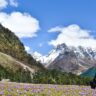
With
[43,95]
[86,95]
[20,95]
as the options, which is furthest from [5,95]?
[86,95]

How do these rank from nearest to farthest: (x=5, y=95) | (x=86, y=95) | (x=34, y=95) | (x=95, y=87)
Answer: (x=5, y=95) → (x=34, y=95) → (x=86, y=95) → (x=95, y=87)

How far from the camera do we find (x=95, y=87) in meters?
35.3

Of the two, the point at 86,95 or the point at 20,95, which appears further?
the point at 86,95

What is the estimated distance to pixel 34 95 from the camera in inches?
802

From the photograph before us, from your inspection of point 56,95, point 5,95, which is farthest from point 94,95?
point 5,95

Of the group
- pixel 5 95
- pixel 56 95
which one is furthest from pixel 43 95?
pixel 5 95

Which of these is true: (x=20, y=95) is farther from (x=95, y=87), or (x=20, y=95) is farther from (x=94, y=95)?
(x=95, y=87)

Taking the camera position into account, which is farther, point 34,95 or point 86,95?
point 86,95

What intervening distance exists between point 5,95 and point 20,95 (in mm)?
963

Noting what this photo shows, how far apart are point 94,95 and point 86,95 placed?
56cm

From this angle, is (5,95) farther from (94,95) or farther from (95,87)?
(95,87)

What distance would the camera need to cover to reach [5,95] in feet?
62.4

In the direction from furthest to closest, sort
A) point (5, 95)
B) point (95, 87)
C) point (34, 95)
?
1. point (95, 87)
2. point (34, 95)
3. point (5, 95)

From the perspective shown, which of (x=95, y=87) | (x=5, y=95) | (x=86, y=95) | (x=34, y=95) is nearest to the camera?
(x=5, y=95)
